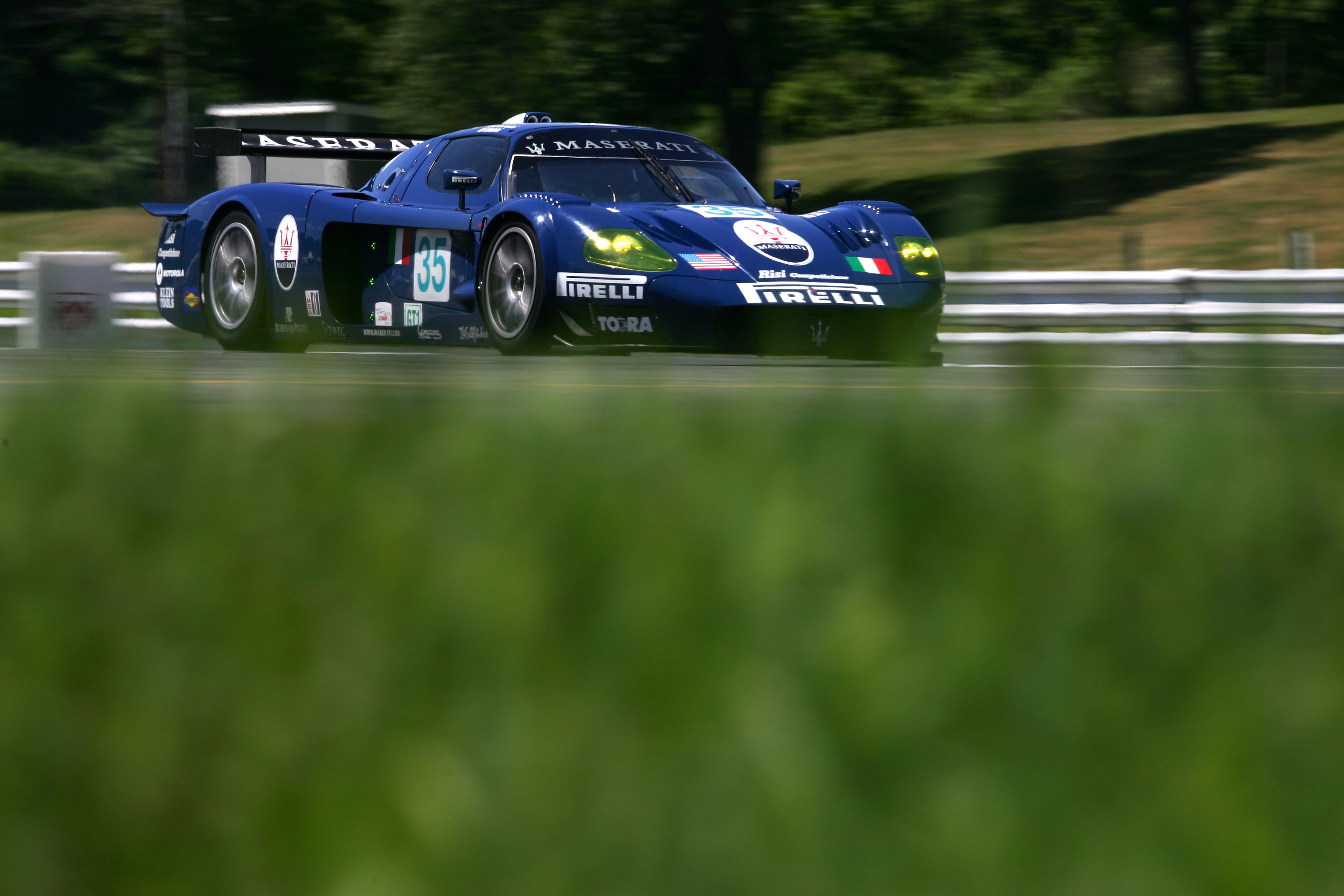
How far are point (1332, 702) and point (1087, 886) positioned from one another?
403 mm

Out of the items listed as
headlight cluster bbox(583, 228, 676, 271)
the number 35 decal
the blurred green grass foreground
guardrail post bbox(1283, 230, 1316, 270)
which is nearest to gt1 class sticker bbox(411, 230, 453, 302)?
the number 35 decal

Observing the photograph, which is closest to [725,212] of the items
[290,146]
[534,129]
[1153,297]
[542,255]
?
[542,255]

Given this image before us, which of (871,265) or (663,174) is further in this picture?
(663,174)

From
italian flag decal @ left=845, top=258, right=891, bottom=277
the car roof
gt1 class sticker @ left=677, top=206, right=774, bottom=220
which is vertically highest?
the car roof

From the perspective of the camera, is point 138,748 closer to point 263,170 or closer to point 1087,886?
point 1087,886

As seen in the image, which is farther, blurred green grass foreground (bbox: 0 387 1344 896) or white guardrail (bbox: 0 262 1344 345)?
white guardrail (bbox: 0 262 1344 345)

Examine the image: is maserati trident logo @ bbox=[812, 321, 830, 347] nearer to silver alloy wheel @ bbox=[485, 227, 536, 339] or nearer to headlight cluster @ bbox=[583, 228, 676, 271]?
headlight cluster @ bbox=[583, 228, 676, 271]

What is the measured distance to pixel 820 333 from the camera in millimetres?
8375

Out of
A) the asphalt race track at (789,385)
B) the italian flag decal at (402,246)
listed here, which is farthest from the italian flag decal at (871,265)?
the asphalt race track at (789,385)

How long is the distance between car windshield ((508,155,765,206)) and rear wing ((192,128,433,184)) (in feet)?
4.94

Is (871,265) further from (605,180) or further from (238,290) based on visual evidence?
(238,290)

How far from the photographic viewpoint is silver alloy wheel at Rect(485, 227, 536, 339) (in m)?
8.60

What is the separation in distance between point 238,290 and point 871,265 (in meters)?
3.84

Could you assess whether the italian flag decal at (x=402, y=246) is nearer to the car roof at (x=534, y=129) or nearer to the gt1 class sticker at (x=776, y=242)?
the car roof at (x=534, y=129)
